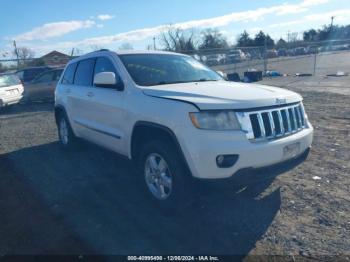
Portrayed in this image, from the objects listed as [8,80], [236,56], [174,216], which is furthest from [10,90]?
[236,56]

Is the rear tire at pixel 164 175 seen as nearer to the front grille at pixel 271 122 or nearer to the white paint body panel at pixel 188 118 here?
the white paint body panel at pixel 188 118

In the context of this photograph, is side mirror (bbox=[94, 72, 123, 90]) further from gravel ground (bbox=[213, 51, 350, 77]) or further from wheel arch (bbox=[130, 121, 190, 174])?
gravel ground (bbox=[213, 51, 350, 77])

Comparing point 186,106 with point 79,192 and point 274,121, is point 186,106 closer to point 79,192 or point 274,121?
point 274,121

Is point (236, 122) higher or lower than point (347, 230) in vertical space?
higher

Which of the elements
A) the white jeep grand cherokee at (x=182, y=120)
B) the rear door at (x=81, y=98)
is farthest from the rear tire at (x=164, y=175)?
the rear door at (x=81, y=98)

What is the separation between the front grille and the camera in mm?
3605

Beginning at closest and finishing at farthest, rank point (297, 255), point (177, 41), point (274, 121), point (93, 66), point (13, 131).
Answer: point (297, 255) < point (274, 121) < point (93, 66) < point (13, 131) < point (177, 41)

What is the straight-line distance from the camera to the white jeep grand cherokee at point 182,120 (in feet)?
11.5

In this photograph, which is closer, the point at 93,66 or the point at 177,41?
the point at 93,66

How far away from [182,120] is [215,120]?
334 mm

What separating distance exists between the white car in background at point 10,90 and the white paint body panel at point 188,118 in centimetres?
1138

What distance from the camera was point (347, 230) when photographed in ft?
11.8

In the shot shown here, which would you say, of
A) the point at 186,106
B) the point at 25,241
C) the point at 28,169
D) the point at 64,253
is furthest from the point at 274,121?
the point at 28,169

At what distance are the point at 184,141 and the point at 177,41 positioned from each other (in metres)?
54.5
